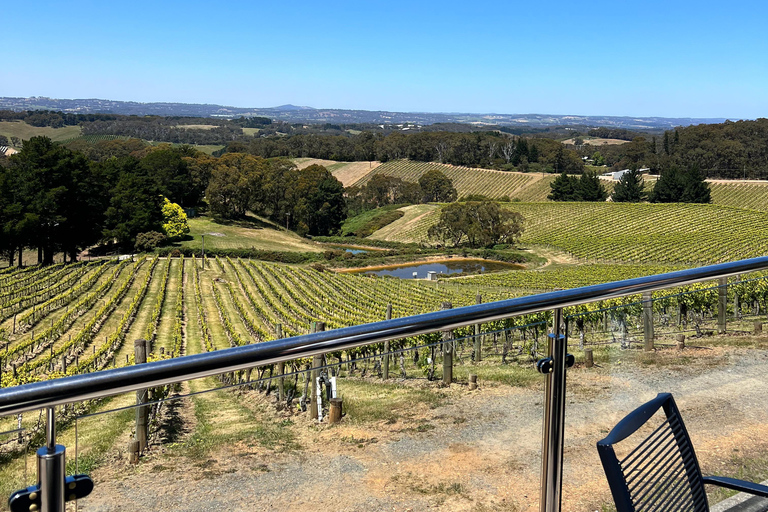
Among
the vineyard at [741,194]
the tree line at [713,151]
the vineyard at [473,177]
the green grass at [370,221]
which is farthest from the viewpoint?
the vineyard at [473,177]

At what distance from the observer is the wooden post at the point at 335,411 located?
1803 millimetres

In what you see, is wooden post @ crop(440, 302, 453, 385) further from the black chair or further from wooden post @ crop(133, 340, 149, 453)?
wooden post @ crop(133, 340, 149, 453)

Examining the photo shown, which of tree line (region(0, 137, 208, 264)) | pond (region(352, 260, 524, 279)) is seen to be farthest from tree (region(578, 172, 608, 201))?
tree line (region(0, 137, 208, 264))

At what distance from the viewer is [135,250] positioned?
5234cm

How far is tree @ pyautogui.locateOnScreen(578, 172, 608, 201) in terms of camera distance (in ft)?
255

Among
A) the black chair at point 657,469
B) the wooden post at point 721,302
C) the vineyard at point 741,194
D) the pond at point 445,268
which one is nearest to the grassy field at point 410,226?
the pond at point 445,268

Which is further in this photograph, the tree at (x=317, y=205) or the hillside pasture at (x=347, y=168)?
the hillside pasture at (x=347, y=168)

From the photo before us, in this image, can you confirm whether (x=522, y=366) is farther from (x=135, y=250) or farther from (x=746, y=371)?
(x=135, y=250)

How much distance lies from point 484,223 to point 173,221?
86.2ft

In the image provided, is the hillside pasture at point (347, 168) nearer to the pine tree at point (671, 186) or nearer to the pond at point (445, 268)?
the pine tree at point (671, 186)

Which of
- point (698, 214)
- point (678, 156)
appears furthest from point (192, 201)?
point (678, 156)

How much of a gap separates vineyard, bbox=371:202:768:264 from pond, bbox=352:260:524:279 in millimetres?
6285

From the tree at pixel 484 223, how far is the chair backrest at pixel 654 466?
57.5 m

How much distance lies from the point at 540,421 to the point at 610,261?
162 feet
